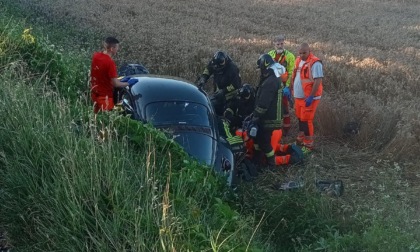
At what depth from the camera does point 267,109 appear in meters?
9.08

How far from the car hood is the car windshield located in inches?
7.4

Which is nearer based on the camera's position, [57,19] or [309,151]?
[309,151]

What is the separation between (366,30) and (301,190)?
15137mm

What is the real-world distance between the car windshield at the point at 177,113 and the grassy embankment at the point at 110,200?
5.38ft

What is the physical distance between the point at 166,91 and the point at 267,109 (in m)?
1.66

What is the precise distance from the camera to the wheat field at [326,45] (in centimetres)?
976

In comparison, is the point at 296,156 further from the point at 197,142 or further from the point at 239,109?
the point at 197,142

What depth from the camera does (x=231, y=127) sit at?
32.9 feet

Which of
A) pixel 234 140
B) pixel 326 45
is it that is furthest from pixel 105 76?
pixel 326 45

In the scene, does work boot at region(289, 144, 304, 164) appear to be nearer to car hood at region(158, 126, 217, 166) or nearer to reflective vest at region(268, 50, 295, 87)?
car hood at region(158, 126, 217, 166)

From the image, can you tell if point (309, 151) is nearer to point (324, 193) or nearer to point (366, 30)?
point (324, 193)

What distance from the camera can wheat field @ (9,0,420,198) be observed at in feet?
32.0

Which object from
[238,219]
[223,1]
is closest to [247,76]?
[238,219]

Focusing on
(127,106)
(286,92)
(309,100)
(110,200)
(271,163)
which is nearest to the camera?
(110,200)
